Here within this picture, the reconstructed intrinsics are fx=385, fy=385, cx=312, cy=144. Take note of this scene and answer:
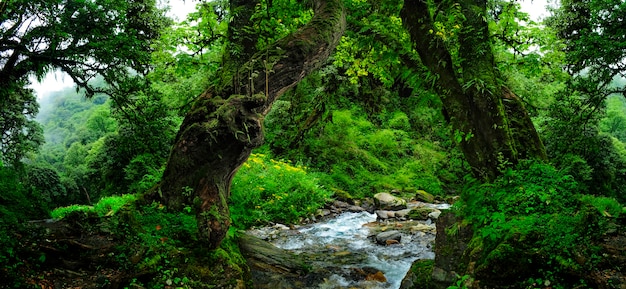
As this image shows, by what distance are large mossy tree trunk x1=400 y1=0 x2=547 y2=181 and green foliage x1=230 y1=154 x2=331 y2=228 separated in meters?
6.07

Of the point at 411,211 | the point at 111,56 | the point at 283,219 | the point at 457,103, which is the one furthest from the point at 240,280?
the point at 411,211

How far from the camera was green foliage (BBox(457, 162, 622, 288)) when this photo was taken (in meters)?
4.09

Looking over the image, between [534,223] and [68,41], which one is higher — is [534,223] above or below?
below

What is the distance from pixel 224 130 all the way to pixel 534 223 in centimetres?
404

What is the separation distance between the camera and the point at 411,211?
516 inches

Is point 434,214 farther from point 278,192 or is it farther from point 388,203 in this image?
point 278,192

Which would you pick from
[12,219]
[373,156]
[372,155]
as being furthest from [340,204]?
[12,219]

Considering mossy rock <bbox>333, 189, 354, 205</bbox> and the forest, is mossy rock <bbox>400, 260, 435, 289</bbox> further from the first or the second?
mossy rock <bbox>333, 189, 354, 205</bbox>

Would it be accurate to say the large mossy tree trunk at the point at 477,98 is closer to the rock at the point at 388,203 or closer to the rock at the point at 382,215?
the rock at the point at 382,215

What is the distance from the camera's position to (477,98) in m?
6.10

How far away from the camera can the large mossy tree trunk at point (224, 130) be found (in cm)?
509

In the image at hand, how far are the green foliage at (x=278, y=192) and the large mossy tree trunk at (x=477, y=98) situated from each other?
607 cm

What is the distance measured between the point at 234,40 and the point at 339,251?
5286mm

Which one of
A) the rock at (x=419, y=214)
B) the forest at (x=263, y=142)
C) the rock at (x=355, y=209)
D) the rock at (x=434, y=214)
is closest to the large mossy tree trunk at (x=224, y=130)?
the forest at (x=263, y=142)
